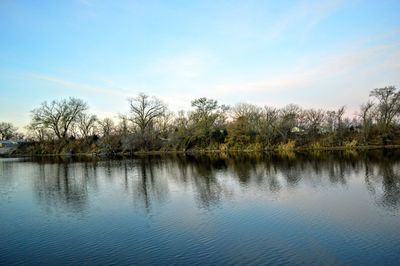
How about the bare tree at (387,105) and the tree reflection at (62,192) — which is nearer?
the tree reflection at (62,192)

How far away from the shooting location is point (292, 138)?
229ft

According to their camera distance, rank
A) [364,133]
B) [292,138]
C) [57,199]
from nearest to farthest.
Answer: [57,199] → [364,133] → [292,138]

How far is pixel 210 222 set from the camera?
15.5m

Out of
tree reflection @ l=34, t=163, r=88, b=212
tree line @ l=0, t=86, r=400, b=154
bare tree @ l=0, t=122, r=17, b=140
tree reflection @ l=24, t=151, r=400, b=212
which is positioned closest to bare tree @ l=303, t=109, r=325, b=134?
tree line @ l=0, t=86, r=400, b=154

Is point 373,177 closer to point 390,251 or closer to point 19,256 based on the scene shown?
point 390,251

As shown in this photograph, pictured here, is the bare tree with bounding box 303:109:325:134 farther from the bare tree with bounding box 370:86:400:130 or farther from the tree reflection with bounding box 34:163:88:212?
the tree reflection with bounding box 34:163:88:212

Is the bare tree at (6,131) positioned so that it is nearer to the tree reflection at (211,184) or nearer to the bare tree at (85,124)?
the bare tree at (85,124)

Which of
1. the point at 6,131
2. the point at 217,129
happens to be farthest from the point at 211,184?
the point at 6,131

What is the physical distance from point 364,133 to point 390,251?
5848cm

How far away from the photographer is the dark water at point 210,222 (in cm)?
1152

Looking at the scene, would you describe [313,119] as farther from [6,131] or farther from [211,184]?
[6,131]

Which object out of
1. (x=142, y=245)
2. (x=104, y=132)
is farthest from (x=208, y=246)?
(x=104, y=132)

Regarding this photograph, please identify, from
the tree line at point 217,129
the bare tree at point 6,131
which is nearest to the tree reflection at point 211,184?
the tree line at point 217,129

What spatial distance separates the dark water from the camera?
11516 mm
